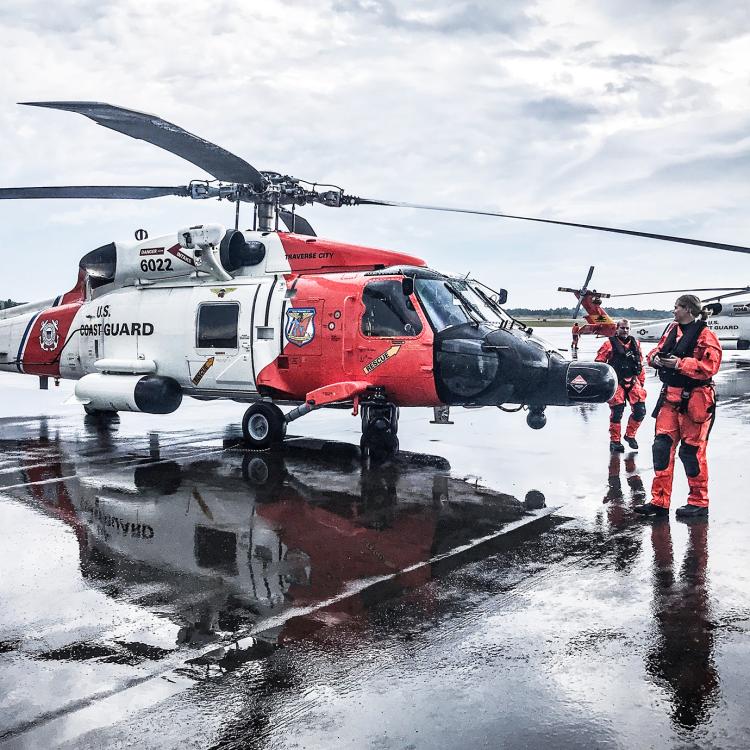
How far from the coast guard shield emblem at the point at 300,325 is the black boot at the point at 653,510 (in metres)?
4.88

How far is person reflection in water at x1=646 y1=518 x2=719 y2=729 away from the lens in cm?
348

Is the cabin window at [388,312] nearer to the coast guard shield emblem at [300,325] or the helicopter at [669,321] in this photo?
the coast guard shield emblem at [300,325]

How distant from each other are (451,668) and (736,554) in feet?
9.90

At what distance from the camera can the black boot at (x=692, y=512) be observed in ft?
22.0

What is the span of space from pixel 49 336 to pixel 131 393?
2.79m

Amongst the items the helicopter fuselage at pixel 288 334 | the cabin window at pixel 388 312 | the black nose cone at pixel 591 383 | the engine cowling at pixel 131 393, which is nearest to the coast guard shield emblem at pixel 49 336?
the helicopter fuselage at pixel 288 334

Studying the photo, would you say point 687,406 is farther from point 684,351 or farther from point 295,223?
point 295,223

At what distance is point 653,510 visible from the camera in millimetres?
6832

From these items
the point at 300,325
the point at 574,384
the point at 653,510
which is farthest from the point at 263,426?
the point at 653,510

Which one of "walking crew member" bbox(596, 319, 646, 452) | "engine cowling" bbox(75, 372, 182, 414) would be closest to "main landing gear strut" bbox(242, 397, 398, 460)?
"engine cowling" bbox(75, 372, 182, 414)

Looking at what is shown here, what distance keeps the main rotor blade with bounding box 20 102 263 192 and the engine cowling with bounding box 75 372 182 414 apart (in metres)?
3.14

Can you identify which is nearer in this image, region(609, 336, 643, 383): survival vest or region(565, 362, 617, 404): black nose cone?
region(565, 362, 617, 404): black nose cone

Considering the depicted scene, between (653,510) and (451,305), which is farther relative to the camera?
(451,305)

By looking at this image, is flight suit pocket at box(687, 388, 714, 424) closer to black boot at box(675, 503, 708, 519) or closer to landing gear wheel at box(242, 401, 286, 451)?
black boot at box(675, 503, 708, 519)
